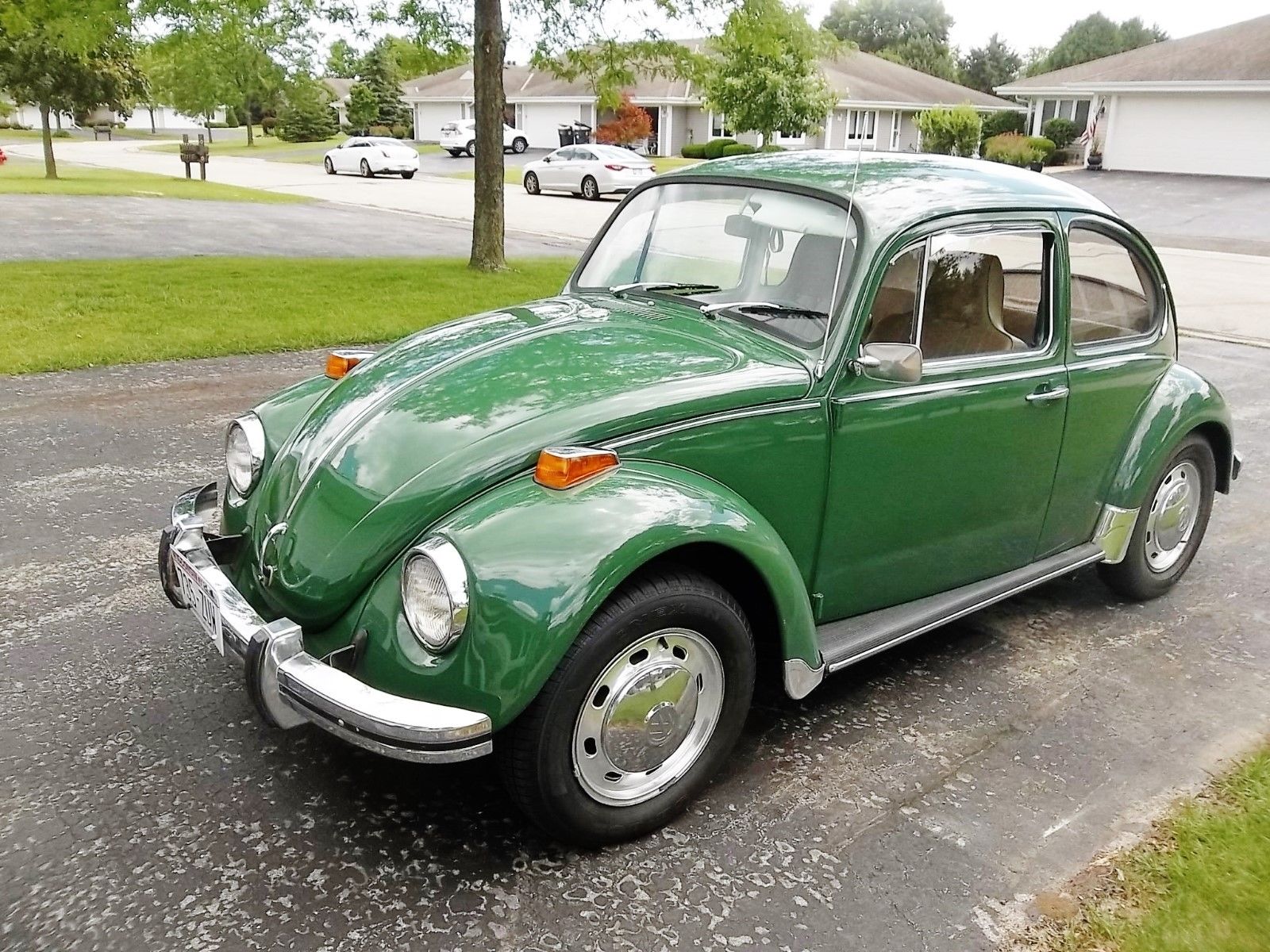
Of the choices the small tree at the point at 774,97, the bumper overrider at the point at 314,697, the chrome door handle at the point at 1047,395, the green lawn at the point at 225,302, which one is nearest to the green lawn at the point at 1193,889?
the chrome door handle at the point at 1047,395

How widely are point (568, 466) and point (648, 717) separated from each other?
704 millimetres

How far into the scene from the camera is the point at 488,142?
13.2 m

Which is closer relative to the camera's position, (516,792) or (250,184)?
(516,792)

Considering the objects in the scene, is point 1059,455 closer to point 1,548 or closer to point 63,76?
point 1,548

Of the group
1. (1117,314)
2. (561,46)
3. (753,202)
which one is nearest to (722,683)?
(753,202)

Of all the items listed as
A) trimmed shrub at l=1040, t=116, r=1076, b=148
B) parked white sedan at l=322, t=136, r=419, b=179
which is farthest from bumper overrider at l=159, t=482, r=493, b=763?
trimmed shrub at l=1040, t=116, r=1076, b=148

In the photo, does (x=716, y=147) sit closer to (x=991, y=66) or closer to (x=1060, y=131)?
(x=1060, y=131)

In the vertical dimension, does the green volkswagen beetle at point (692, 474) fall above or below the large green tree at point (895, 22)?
below

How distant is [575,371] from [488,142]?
35.5ft

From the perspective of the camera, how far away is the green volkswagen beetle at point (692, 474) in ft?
8.68

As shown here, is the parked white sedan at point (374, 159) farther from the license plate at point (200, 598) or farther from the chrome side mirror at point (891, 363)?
the chrome side mirror at point (891, 363)

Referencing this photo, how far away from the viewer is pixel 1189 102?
120 ft

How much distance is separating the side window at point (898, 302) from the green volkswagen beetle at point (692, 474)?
0.04ft

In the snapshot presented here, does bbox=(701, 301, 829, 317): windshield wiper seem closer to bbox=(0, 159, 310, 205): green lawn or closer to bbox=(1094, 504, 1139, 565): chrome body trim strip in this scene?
bbox=(1094, 504, 1139, 565): chrome body trim strip
